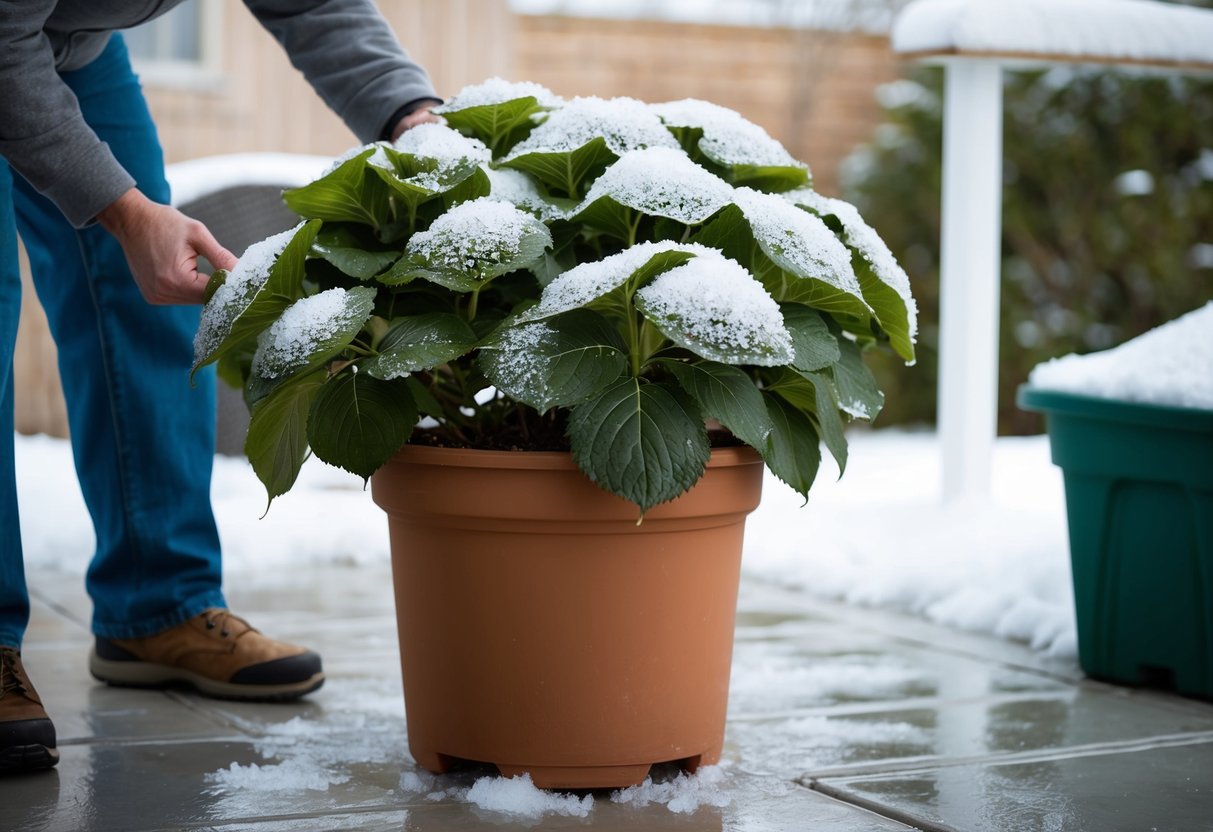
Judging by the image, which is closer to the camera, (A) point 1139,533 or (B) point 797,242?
(B) point 797,242

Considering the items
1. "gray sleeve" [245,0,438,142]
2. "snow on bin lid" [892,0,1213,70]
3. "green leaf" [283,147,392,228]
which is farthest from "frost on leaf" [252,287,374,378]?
"snow on bin lid" [892,0,1213,70]

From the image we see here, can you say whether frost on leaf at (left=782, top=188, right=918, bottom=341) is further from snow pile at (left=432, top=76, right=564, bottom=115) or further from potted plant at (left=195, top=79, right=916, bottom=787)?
snow pile at (left=432, top=76, right=564, bottom=115)

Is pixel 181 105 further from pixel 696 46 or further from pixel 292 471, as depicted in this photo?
pixel 292 471

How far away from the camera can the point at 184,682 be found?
2.00 m

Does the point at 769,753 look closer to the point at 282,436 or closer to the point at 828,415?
the point at 828,415

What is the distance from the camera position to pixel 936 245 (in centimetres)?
597

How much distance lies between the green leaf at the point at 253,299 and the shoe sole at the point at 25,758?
496 mm

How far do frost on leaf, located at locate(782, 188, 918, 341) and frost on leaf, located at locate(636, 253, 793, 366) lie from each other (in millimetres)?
216

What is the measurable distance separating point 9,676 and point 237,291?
59 cm

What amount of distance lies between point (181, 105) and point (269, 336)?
15.1 ft

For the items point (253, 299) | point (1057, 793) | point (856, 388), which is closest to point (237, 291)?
point (253, 299)

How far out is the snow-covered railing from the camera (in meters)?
2.88

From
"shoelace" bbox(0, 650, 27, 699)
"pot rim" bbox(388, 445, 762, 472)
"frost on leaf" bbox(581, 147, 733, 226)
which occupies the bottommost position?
"shoelace" bbox(0, 650, 27, 699)

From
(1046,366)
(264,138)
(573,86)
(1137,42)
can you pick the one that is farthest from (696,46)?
(1046,366)
